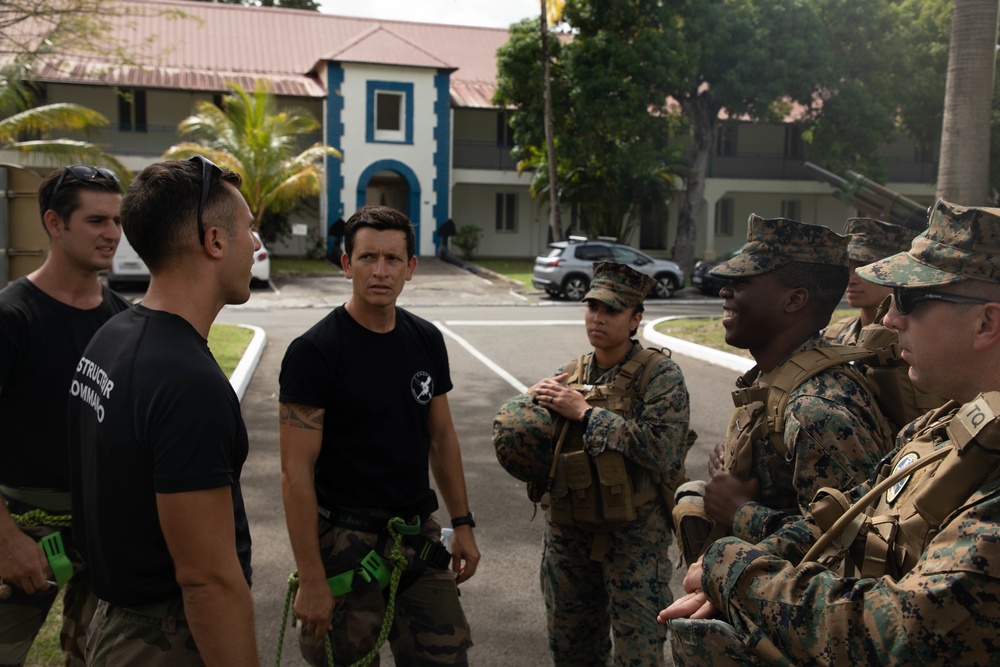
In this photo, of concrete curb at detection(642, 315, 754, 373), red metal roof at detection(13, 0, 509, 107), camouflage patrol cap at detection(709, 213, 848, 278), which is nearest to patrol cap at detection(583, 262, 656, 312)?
camouflage patrol cap at detection(709, 213, 848, 278)

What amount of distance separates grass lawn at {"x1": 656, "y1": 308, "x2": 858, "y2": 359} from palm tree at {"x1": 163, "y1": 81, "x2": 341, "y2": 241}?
1388 centimetres

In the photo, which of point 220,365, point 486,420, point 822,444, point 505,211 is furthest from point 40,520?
point 505,211

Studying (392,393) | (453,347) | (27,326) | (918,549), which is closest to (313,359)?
(392,393)

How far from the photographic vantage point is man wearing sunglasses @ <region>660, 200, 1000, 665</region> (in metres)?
1.65

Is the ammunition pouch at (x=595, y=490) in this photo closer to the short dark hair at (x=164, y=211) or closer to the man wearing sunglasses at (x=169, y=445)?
the man wearing sunglasses at (x=169, y=445)

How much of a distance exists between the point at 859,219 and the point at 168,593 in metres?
3.84

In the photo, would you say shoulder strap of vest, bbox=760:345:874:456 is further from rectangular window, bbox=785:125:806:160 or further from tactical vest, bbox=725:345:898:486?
rectangular window, bbox=785:125:806:160

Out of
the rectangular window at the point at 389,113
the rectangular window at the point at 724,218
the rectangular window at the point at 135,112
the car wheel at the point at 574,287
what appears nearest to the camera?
the car wheel at the point at 574,287

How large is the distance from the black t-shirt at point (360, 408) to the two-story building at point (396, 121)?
24718 millimetres

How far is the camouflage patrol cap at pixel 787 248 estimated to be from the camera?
292cm

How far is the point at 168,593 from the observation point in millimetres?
2211

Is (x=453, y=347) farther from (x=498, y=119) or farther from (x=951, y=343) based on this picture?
(x=498, y=119)

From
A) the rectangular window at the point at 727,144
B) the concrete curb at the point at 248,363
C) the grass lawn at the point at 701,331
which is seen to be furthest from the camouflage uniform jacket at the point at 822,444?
the rectangular window at the point at 727,144

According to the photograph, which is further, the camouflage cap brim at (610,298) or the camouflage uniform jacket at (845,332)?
the camouflage uniform jacket at (845,332)
